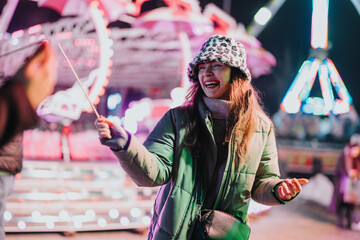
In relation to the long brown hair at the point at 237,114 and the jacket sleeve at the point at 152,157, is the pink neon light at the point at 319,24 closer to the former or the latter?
the long brown hair at the point at 237,114

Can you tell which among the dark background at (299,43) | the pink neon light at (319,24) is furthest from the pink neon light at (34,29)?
the pink neon light at (319,24)

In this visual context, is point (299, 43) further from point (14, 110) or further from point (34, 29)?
point (14, 110)

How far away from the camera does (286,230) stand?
540cm

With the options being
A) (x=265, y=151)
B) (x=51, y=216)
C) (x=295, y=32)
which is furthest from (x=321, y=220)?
(x=265, y=151)

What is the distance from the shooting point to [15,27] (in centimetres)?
412

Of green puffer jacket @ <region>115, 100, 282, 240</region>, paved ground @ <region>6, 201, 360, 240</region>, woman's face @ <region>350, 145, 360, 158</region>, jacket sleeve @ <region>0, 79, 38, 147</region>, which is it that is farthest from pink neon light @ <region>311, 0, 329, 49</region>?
jacket sleeve @ <region>0, 79, 38, 147</region>

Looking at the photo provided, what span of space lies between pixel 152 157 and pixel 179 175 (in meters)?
0.13

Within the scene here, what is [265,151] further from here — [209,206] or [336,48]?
[336,48]

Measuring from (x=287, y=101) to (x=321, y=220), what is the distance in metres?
3.18

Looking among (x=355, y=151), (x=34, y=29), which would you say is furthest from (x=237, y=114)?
(x=355, y=151)

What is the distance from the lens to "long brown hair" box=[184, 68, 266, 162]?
1.54 metres

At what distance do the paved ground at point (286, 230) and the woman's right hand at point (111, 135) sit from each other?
10.6ft

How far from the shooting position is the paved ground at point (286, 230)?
4.29 meters

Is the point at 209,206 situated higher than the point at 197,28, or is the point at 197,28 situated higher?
the point at 197,28
